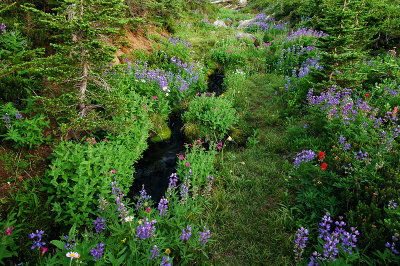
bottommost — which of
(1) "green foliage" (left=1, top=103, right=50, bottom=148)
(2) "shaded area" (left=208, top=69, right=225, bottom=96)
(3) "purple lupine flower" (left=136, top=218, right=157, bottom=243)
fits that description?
(2) "shaded area" (left=208, top=69, right=225, bottom=96)

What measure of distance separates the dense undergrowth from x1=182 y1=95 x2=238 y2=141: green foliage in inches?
1.3

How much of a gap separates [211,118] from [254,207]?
9.20ft

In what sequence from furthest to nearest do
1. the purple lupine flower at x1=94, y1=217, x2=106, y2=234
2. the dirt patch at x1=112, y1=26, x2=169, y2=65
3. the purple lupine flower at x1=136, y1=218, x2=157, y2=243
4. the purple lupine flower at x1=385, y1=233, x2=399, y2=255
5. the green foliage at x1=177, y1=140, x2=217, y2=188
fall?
the dirt patch at x1=112, y1=26, x2=169, y2=65 < the green foliage at x1=177, y1=140, x2=217, y2=188 < the purple lupine flower at x1=94, y1=217, x2=106, y2=234 < the purple lupine flower at x1=136, y1=218, x2=157, y2=243 < the purple lupine flower at x1=385, y1=233, x2=399, y2=255

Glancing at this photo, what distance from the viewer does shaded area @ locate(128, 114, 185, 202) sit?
4.54 meters

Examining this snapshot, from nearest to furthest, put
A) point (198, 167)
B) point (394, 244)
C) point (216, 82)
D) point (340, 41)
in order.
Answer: point (394, 244) < point (198, 167) < point (340, 41) < point (216, 82)

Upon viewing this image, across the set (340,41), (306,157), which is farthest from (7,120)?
(340,41)

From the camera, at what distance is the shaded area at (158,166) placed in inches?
179

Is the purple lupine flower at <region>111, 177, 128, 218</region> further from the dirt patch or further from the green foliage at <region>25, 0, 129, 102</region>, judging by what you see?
the dirt patch

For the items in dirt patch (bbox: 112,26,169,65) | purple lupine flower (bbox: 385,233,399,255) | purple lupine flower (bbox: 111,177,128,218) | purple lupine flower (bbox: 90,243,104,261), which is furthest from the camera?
dirt patch (bbox: 112,26,169,65)

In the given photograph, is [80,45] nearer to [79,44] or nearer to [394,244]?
[79,44]

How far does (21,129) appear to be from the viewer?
12.3 feet

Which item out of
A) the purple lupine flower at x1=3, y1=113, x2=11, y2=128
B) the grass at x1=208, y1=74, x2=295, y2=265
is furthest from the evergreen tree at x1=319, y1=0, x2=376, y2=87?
the purple lupine flower at x1=3, y1=113, x2=11, y2=128

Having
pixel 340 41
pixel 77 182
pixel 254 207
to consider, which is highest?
pixel 340 41

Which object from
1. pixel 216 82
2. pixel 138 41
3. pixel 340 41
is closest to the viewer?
pixel 340 41
